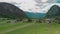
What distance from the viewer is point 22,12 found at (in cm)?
973

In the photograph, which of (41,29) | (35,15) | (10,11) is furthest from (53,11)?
(10,11)

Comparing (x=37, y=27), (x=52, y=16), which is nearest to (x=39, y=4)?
(x=52, y=16)

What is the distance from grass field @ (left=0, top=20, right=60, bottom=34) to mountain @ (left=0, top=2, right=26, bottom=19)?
56 centimetres

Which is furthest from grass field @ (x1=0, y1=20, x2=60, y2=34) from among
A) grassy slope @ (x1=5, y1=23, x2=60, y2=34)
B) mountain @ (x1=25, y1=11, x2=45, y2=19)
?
mountain @ (x1=25, y1=11, x2=45, y2=19)

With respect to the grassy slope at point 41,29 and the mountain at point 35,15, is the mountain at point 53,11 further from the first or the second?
the grassy slope at point 41,29

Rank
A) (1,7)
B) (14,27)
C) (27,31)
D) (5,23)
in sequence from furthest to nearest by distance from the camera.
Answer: (1,7), (5,23), (14,27), (27,31)

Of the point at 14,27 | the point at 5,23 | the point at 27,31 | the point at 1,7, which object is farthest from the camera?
the point at 1,7

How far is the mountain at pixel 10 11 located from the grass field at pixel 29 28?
558 mm

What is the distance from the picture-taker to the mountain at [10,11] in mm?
9828

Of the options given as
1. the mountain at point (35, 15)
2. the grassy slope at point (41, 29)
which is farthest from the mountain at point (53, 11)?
the grassy slope at point (41, 29)

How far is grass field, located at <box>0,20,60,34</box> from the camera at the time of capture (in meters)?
8.07

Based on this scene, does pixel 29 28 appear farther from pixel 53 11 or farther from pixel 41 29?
pixel 53 11

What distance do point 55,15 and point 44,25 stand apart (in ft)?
2.92

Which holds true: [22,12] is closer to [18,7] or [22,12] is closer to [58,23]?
[18,7]
